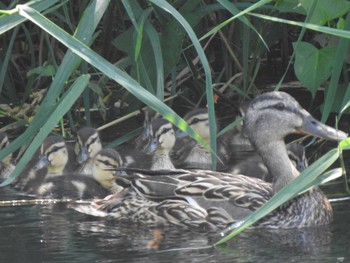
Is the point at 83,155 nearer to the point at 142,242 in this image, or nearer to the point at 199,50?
the point at 142,242

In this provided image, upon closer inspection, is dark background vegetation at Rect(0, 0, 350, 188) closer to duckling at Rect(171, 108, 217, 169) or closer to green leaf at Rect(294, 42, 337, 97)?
green leaf at Rect(294, 42, 337, 97)

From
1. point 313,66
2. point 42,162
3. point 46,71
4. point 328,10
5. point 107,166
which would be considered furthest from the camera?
point 42,162

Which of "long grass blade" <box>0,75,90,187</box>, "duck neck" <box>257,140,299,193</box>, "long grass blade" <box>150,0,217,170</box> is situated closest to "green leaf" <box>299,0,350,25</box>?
"duck neck" <box>257,140,299,193</box>

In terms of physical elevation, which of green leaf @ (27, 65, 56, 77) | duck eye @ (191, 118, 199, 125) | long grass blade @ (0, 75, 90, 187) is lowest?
duck eye @ (191, 118, 199, 125)

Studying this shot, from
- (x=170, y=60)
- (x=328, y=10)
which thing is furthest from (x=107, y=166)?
(x=328, y=10)

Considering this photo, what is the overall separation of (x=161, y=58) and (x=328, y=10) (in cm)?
86

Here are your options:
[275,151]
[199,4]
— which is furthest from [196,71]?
[275,151]

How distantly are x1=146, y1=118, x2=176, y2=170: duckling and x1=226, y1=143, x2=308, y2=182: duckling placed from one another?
41 cm

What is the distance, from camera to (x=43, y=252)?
4859 mm

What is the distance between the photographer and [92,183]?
6.34 m

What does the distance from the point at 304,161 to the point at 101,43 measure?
210cm

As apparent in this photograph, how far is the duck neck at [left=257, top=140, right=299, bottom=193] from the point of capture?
5.49m

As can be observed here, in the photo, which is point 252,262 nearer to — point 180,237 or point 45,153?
point 180,237

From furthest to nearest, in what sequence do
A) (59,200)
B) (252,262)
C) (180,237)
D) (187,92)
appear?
(187,92) < (59,200) < (180,237) < (252,262)
